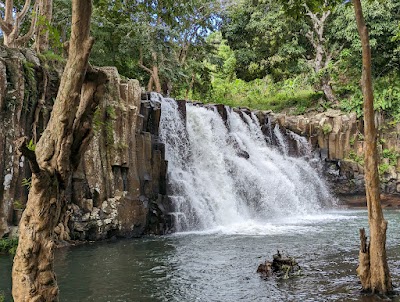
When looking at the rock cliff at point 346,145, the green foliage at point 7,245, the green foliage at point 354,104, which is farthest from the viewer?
the green foliage at point 354,104

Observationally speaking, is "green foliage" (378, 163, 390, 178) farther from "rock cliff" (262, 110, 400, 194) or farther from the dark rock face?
the dark rock face

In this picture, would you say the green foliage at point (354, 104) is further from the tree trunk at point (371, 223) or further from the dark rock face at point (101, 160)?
the tree trunk at point (371, 223)

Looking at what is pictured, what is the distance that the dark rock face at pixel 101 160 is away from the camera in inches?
502

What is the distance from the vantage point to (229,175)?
68.1 feet

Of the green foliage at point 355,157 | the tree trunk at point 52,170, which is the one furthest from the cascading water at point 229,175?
the tree trunk at point 52,170

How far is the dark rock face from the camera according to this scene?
1276cm

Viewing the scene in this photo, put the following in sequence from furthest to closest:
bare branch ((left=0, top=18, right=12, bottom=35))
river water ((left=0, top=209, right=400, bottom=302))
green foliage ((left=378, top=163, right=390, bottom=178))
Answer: green foliage ((left=378, top=163, right=390, bottom=178))
bare branch ((left=0, top=18, right=12, bottom=35))
river water ((left=0, top=209, right=400, bottom=302))

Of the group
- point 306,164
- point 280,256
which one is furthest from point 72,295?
point 306,164

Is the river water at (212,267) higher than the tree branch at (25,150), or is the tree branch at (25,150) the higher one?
the tree branch at (25,150)

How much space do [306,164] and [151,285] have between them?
62.0ft

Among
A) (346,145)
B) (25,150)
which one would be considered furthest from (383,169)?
(25,150)

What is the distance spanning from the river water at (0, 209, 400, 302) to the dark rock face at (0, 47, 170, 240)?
1078mm

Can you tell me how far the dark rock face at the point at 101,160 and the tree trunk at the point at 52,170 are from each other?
8.65 meters

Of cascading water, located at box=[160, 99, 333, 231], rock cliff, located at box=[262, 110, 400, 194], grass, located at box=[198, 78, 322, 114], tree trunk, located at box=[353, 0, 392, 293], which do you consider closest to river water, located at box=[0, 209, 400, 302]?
tree trunk, located at box=[353, 0, 392, 293]
